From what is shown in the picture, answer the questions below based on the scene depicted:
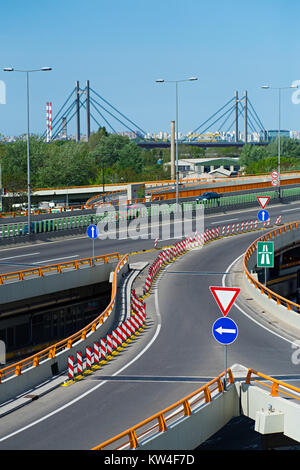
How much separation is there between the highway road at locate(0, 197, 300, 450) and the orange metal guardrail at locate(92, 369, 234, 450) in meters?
0.62

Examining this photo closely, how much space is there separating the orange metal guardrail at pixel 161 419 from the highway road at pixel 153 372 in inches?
24.3

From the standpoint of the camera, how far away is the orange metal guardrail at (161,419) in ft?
43.0

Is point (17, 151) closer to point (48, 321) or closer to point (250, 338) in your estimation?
point (48, 321)

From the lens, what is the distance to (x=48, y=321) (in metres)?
38.0

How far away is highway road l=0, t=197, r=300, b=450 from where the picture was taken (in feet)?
52.0

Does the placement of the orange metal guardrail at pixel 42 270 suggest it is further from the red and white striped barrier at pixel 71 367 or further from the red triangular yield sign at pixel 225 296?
the red triangular yield sign at pixel 225 296

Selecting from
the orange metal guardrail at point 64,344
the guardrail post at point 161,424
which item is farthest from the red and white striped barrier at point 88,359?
the guardrail post at point 161,424

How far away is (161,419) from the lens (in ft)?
46.2

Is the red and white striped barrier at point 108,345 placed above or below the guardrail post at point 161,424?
below

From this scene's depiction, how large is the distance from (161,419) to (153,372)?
19.6 feet

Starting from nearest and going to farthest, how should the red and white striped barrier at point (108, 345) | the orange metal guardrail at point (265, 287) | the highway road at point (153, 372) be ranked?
the highway road at point (153, 372)
the red and white striped barrier at point (108, 345)
the orange metal guardrail at point (265, 287)

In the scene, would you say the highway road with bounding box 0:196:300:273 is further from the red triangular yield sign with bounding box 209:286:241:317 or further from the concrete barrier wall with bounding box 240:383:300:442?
the red triangular yield sign with bounding box 209:286:241:317

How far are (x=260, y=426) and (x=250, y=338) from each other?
27.2 feet

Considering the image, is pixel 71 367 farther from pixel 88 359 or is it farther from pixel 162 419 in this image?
pixel 162 419
